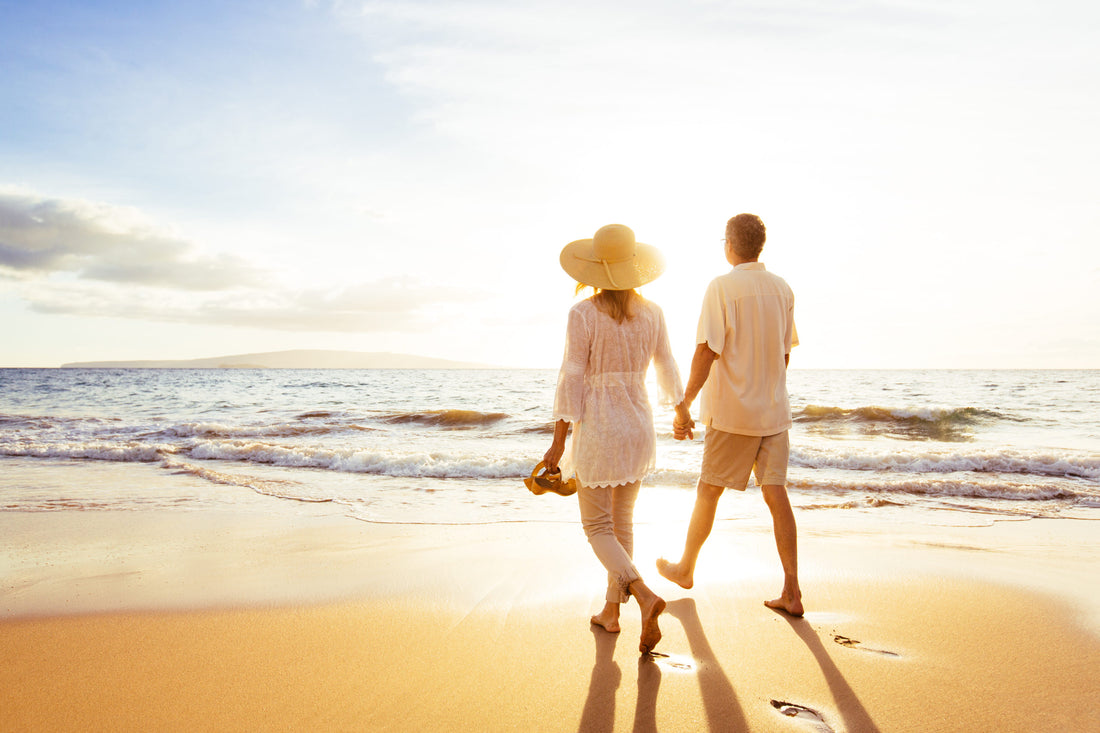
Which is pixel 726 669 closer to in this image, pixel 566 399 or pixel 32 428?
pixel 566 399

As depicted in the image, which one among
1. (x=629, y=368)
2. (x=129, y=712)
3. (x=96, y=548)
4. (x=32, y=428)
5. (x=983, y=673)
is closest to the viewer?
(x=129, y=712)

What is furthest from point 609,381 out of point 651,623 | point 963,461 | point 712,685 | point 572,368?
point 963,461

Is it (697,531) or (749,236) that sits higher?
(749,236)

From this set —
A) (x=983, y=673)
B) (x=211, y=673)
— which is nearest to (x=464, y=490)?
(x=211, y=673)

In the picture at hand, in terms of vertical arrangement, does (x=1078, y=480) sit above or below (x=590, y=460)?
below

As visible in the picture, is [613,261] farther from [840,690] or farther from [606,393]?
[840,690]

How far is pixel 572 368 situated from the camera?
292 centimetres

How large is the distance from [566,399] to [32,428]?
64.5ft

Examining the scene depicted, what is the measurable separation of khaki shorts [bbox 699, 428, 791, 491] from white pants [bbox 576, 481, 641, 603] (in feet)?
1.76

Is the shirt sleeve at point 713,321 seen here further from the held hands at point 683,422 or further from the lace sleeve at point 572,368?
the lace sleeve at point 572,368

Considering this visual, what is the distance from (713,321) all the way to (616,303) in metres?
0.66

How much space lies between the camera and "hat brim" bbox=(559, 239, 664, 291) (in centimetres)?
295

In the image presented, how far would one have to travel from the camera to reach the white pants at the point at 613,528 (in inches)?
117

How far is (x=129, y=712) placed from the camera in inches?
99.0
